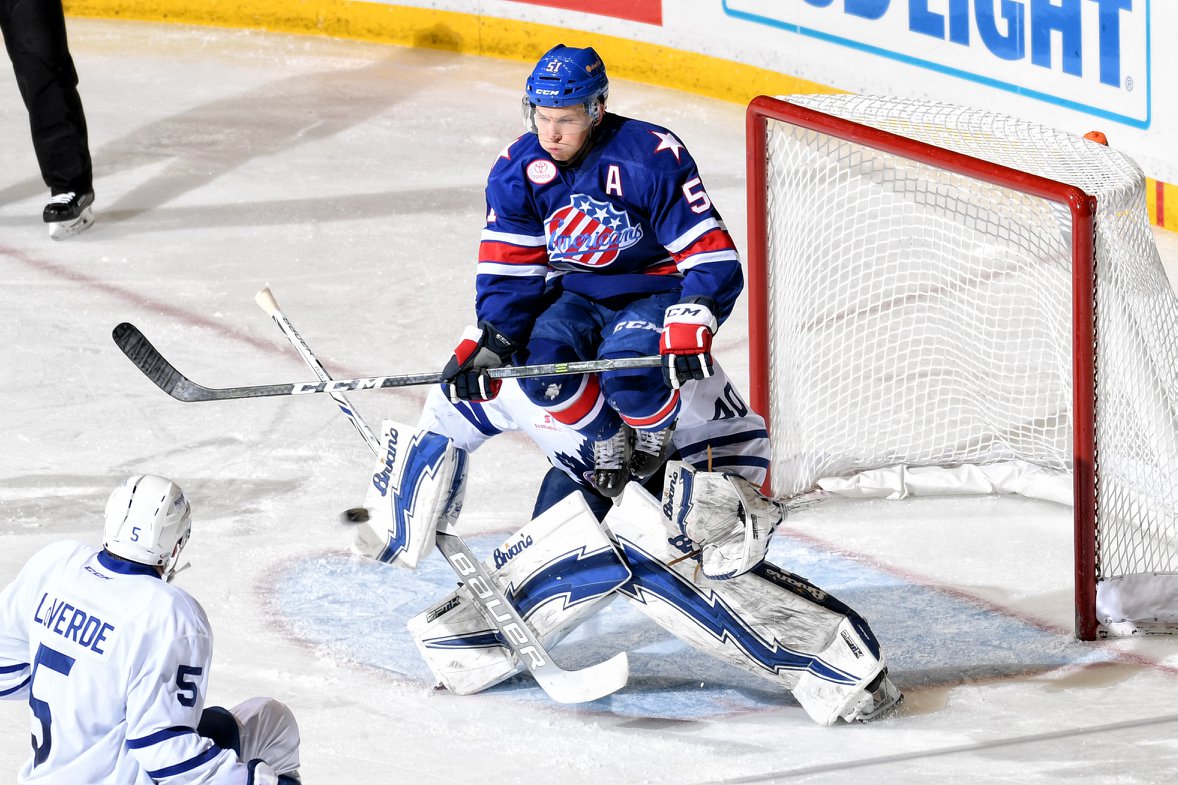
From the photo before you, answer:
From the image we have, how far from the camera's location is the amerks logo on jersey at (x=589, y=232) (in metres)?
3.42

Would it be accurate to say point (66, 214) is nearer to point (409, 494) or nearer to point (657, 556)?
point (409, 494)

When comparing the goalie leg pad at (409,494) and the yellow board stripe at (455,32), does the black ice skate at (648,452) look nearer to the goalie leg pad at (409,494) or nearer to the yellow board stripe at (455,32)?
the goalie leg pad at (409,494)

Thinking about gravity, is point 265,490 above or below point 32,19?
below

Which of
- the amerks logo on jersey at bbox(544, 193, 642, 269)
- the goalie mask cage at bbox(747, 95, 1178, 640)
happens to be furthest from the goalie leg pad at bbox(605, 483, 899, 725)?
the goalie mask cage at bbox(747, 95, 1178, 640)

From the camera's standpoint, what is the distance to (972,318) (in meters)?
4.64

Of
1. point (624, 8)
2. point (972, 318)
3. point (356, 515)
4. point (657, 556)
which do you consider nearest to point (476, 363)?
point (356, 515)

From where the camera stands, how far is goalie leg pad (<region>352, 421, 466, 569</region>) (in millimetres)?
3447

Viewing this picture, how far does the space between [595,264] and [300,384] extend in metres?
0.59

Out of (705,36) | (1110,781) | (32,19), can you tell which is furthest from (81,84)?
(1110,781)

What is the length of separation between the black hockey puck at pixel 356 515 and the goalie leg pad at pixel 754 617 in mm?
445

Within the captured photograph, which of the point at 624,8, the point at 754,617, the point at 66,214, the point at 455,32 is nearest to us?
the point at 754,617

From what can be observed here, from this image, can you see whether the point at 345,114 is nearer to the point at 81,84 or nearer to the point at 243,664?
the point at 81,84

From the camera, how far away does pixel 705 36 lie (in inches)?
282

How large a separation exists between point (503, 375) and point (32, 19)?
3276 millimetres
